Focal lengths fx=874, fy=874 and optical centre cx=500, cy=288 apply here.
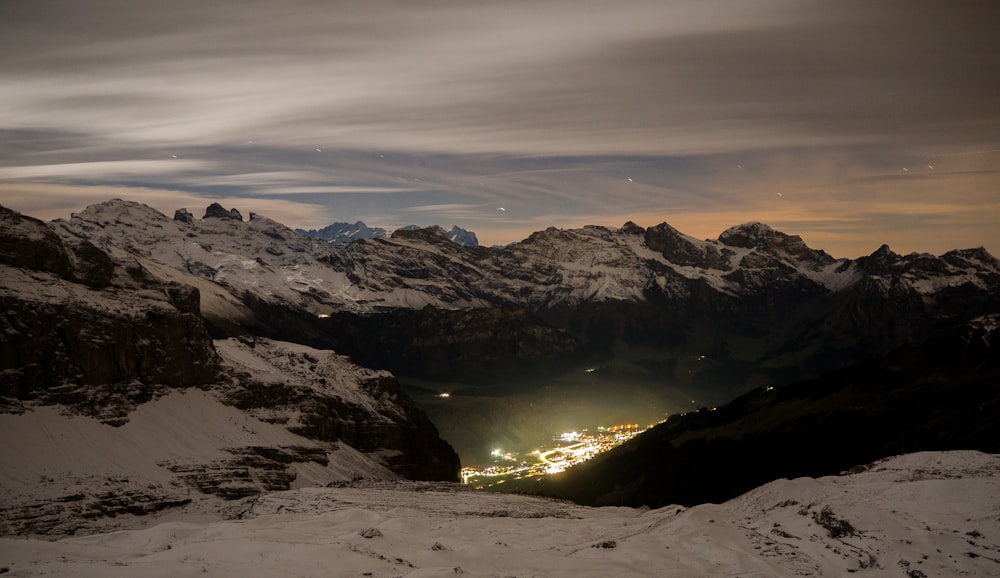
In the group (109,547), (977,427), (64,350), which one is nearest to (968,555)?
(109,547)

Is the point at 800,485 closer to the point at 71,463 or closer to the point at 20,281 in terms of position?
the point at 71,463

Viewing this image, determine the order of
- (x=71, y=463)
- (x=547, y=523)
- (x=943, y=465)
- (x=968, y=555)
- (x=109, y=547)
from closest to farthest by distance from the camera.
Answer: (x=968, y=555), (x=109, y=547), (x=943, y=465), (x=547, y=523), (x=71, y=463)

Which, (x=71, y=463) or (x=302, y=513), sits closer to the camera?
(x=302, y=513)

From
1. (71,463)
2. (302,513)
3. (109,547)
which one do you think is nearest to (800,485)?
(302,513)

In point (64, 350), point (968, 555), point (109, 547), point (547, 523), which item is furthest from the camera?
point (64, 350)

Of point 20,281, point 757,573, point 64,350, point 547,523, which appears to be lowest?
point 547,523

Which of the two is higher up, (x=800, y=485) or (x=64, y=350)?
(x=64, y=350)
